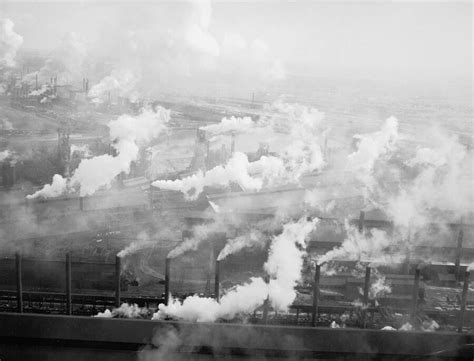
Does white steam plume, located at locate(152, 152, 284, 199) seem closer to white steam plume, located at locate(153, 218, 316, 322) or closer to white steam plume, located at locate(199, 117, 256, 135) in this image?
white steam plume, located at locate(153, 218, 316, 322)

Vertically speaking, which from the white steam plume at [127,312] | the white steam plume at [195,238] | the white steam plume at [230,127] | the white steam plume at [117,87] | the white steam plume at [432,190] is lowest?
the white steam plume at [127,312]

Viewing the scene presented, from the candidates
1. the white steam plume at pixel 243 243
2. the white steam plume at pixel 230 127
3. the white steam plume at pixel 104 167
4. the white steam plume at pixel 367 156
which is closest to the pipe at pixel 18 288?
the white steam plume at pixel 243 243

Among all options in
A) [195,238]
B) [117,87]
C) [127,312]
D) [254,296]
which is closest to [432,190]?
[195,238]

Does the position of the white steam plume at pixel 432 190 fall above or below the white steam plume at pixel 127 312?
above

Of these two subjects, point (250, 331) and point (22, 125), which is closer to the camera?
point (250, 331)

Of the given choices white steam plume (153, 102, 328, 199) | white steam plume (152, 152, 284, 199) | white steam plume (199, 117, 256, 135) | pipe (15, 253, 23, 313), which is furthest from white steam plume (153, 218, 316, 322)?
white steam plume (199, 117, 256, 135)

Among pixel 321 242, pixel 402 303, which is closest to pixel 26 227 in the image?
pixel 321 242

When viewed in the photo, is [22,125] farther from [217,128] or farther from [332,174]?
[332,174]

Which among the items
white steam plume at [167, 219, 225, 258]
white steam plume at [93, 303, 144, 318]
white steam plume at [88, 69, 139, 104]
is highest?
white steam plume at [88, 69, 139, 104]

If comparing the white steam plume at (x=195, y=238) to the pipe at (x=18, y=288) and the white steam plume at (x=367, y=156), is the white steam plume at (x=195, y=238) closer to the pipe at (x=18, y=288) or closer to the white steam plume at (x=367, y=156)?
the pipe at (x=18, y=288)
